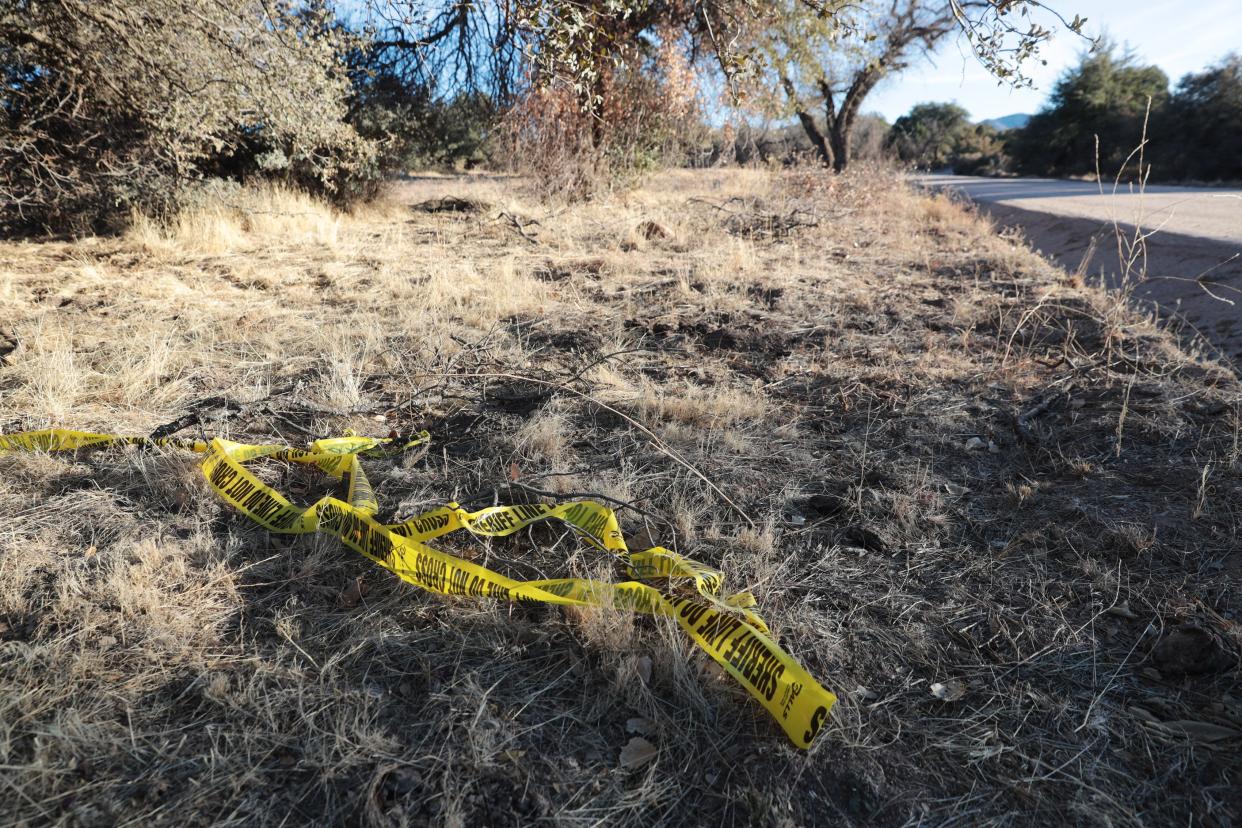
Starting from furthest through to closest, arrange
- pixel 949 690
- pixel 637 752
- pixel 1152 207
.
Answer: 1. pixel 1152 207
2. pixel 949 690
3. pixel 637 752

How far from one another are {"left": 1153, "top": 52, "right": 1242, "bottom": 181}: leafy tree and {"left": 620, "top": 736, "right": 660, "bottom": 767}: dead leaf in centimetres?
2642

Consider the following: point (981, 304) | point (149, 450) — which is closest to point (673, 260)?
point (981, 304)

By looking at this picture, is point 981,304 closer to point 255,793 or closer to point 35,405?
point 255,793

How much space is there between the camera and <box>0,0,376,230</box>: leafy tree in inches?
240

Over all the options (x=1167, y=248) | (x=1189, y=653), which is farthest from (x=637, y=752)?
(x=1167, y=248)

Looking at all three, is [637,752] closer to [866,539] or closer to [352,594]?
[352,594]

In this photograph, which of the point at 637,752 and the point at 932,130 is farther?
the point at 932,130

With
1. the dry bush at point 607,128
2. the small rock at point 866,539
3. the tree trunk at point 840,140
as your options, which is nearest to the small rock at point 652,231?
the dry bush at point 607,128

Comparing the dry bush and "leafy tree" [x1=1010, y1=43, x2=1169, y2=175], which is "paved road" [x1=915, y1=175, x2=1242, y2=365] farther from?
"leafy tree" [x1=1010, y1=43, x2=1169, y2=175]

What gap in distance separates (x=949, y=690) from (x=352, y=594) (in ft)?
6.47

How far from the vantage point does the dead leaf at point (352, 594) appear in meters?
2.33

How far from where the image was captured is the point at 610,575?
236 centimetres

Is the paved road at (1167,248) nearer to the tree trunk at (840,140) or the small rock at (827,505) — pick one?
the small rock at (827,505)

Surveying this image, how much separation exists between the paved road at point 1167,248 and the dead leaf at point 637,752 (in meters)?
3.30
